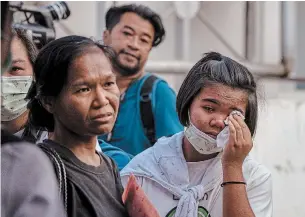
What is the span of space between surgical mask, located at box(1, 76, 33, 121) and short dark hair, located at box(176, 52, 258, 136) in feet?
1.98

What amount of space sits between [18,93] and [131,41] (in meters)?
1.41

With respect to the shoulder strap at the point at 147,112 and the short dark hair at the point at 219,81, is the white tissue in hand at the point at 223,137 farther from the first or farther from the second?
the shoulder strap at the point at 147,112

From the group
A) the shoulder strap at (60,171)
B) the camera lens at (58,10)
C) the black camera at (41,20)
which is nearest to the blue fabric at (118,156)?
the black camera at (41,20)

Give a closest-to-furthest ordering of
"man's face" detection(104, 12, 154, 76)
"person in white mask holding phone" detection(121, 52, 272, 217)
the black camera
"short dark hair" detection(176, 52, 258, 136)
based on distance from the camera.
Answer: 1. "person in white mask holding phone" detection(121, 52, 272, 217)
2. "short dark hair" detection(176, 52, 258, 136)
3. the black camera
4. "man's face" detection(104, 12, 154, 76)

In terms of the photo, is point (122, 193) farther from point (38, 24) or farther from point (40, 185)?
point (38, 24)

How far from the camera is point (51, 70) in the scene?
7.61 feet

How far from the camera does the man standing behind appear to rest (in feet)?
11.5

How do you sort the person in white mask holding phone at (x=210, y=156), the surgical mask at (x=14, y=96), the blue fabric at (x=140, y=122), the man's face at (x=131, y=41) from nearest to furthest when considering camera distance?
the surgical mask at (x=14, y=96)
the person in white mask holding phone at (x=210, y=156)
the blue fabric at (x=140, y=122)
the man's face at (x=131, y=41)

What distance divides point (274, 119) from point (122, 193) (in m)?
3.86

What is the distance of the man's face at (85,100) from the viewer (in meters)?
2.31

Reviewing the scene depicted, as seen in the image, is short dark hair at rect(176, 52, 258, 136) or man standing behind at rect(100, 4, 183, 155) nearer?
short dark hair at rect(176, 52, 258, 136)

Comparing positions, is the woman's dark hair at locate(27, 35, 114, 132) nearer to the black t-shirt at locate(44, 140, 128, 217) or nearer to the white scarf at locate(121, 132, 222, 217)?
the black t-shirt at locate(44, 140, 128, 217)

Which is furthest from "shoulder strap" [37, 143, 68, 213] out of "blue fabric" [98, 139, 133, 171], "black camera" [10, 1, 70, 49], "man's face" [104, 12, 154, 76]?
"man's face" [104, 12, 154, 76]

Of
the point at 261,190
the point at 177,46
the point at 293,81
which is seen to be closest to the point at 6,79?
the point at 261,190
